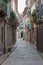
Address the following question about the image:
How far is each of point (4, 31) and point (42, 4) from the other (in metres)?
6.37

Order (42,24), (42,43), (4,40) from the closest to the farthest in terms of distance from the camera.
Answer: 1. (4,40)
2. (42,43)
3. (42,24)

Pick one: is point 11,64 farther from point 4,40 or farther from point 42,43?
point 42,43

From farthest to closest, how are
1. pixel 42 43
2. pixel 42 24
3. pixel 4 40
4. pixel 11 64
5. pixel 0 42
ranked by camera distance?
pixel 42 24 → pixel 42 43 → pixel 4 40 → pixel 0 42 → pixel 11 64

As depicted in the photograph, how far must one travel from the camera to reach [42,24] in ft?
98.4

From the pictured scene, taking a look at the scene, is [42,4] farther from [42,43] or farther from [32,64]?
[32,64]

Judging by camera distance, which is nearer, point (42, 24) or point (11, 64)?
point (11, 64)

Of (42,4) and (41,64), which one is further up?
(42,4)

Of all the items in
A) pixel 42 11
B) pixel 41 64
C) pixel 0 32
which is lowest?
pixel 41 64

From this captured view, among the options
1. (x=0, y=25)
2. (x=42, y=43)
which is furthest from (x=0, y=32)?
(x=42, y=43)

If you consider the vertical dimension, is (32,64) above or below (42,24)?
below

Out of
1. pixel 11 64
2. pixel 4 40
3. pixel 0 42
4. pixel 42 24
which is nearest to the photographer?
pixel 11 64

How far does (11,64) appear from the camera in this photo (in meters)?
14.3

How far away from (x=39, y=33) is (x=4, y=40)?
4.92m

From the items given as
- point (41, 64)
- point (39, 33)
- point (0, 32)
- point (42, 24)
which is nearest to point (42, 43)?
point (39, 33)
